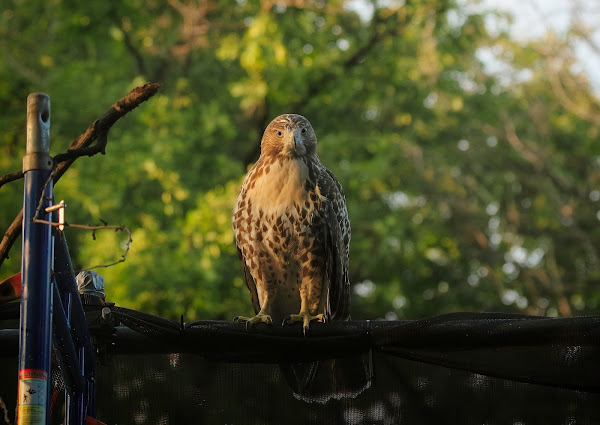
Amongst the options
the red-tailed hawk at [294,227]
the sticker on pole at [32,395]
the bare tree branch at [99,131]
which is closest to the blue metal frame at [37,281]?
the sticker on pole at [32,395]

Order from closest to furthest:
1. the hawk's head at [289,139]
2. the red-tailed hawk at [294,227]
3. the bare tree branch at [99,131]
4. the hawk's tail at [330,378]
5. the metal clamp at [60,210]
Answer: the metal clamp at [60,210] → the bare tree branch at [99,131] → the hawk's tail at [330,378] → the red-tailed hawk at [294,227] → the hawk's head at [289,139]

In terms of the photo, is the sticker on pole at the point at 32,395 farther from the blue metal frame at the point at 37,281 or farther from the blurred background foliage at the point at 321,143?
the blurred background foliage at the point at 321,143

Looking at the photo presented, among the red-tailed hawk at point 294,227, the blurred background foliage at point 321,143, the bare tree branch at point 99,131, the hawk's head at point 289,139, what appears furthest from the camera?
the blurred background foliage at point 321,143

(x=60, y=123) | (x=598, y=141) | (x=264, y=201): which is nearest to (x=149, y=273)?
(x=60, y=123)

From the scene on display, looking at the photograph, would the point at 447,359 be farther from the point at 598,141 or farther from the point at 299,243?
the point at 598,141

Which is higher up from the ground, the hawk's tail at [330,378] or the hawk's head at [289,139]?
the hawk's head at [289,139]


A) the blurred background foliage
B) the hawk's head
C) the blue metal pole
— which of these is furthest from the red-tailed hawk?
the blurred background foliage

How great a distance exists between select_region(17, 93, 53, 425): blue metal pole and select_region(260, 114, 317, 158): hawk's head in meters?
2.44

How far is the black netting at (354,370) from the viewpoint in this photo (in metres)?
2.45

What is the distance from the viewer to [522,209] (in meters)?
17.8

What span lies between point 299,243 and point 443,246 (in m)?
10.6

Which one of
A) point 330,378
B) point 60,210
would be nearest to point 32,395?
point 60,210

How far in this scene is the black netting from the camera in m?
2.45

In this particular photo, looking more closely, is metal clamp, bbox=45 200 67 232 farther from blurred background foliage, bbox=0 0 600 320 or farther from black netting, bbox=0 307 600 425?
blurred background foliage, bbox=0 0 600 320
